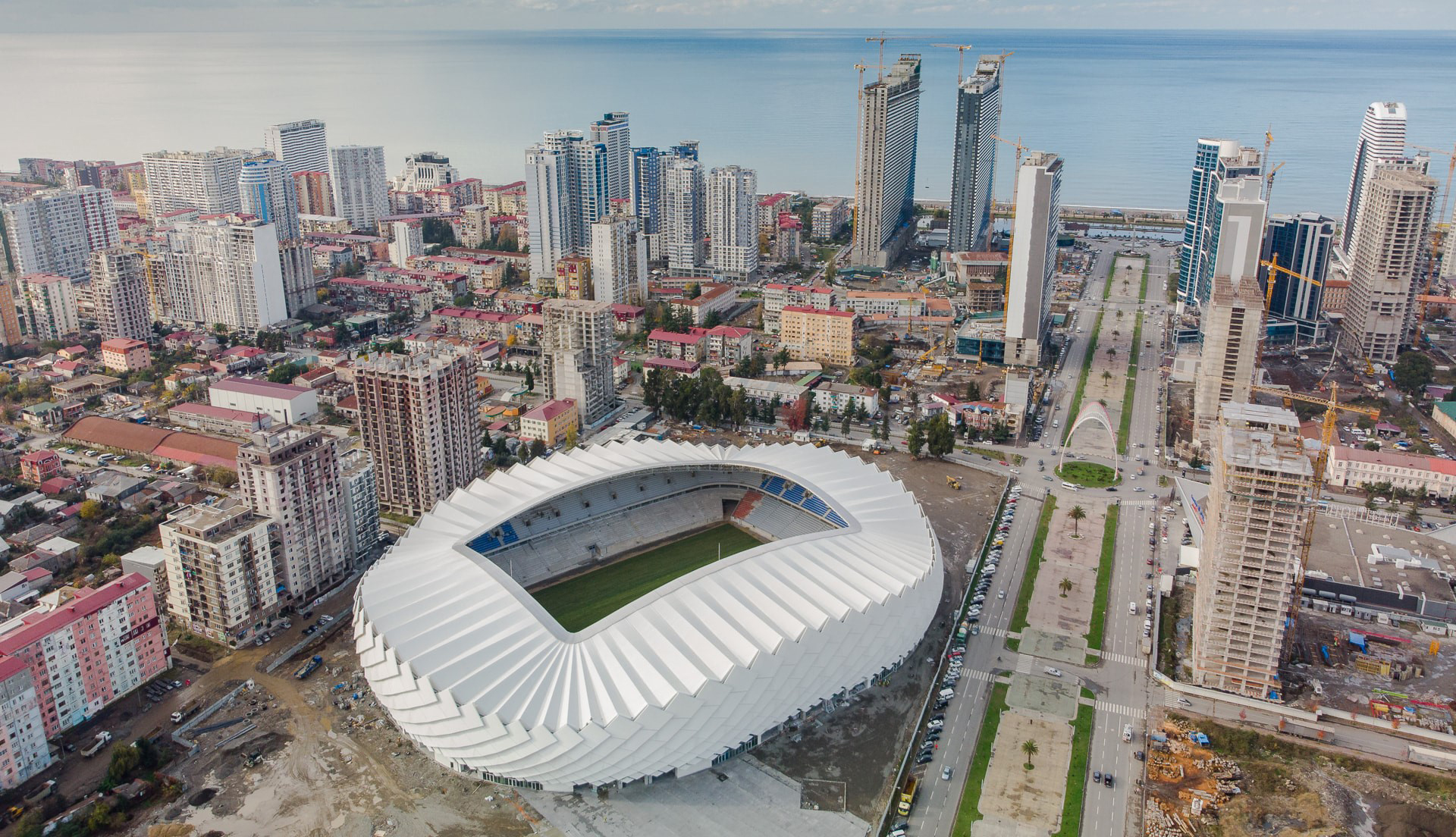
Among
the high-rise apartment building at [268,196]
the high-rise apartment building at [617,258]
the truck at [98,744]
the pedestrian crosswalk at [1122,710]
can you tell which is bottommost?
the truck at [98,744]

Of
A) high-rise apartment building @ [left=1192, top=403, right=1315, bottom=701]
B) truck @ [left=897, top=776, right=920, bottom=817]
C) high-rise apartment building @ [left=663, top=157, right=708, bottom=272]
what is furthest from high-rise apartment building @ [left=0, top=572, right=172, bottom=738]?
high-rise apartment building @ [left=663, top=157, right=708, bottom=272]

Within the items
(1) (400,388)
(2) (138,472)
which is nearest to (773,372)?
(1) (400,388)

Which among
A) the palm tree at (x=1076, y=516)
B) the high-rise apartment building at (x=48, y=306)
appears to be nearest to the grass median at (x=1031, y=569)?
the palm tree at (x=1076, y=516)

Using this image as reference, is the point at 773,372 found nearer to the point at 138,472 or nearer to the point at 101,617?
the point at 138,472

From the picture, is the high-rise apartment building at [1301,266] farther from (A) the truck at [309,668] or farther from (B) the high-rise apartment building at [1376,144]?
(A) the truck at [309,668]

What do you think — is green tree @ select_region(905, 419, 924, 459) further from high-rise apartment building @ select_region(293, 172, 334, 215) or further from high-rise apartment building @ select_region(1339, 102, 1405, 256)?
high-rise apartment building @ select_region(293, 172, 334, 215)

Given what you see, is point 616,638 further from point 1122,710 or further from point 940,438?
point 940,438
